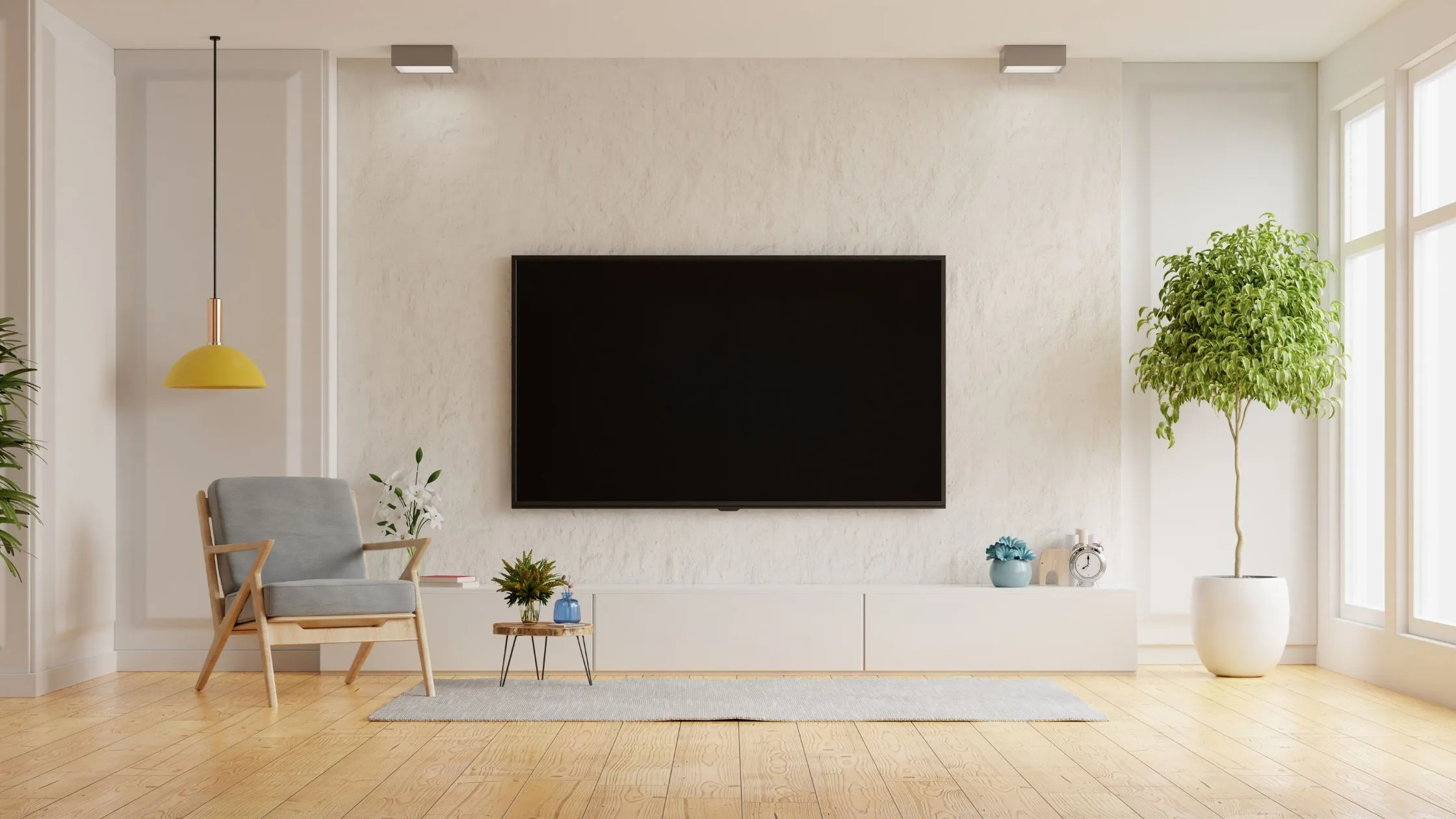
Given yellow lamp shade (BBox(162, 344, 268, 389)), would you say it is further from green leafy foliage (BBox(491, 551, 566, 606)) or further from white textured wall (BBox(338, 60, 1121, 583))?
green leafy foliage (BBox(491, 551, 566, 606))

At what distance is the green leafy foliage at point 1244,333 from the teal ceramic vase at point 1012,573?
81cm

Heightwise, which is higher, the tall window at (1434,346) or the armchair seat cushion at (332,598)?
the tall window at (1434,346)

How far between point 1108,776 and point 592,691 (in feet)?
6.83

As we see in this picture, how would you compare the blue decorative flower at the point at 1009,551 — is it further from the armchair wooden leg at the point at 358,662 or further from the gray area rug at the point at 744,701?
the armchair wooden leg at the point at 358,662

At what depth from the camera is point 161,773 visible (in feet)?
11.5

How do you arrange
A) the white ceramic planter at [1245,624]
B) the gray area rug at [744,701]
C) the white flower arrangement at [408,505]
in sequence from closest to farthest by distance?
the gray area rug at [744,701], the white ceramic planter at [1245,624], the white flower arrangement at [408,505]

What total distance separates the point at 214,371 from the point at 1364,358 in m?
4.86

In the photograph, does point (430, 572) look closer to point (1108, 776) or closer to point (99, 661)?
point (99, 661)

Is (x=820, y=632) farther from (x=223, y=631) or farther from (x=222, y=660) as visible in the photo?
(x=222, y=660)

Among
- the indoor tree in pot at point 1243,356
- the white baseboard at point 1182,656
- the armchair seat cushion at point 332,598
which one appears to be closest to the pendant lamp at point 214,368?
the armchair seat cushion at point 332,598

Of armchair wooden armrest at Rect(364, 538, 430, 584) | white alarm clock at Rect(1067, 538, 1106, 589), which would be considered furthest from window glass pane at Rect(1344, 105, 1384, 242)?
armchair wooden armrest at Rect(364, 538, 430, 584)

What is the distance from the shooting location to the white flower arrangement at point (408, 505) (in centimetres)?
566

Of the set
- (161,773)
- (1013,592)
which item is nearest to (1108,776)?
(1013,592)

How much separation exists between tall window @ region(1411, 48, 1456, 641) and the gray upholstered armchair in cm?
381
